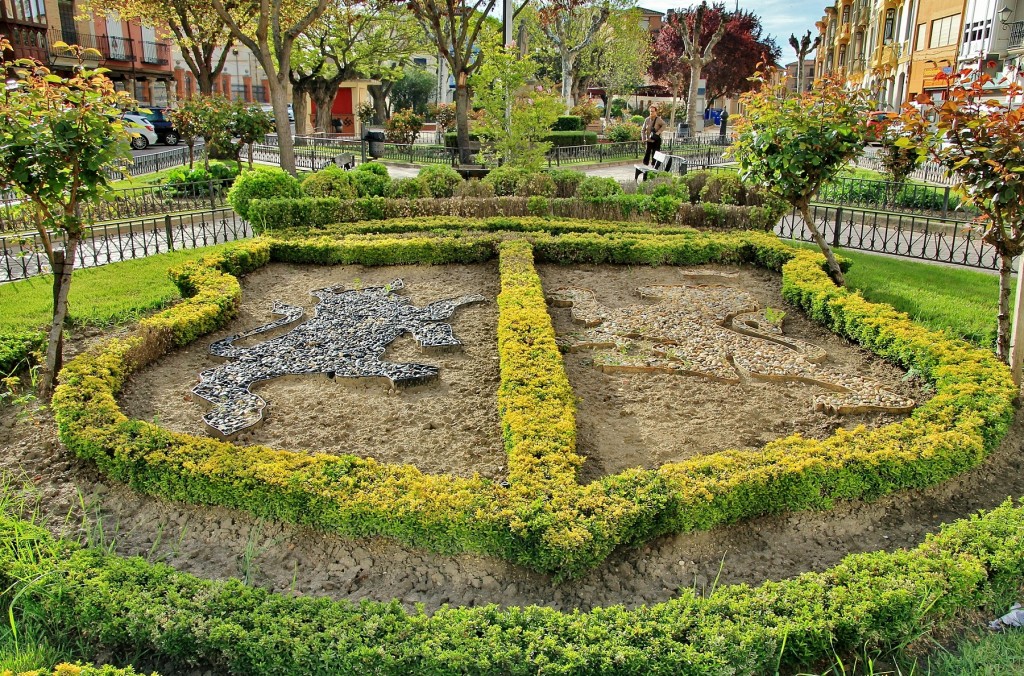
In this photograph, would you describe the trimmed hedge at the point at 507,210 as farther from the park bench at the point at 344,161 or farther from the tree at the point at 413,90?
the tree at the point at 413,90

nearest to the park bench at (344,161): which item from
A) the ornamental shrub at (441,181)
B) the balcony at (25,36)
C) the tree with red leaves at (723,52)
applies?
the ornamental shrub at (441,181)

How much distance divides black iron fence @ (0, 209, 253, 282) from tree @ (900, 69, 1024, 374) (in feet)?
30.3

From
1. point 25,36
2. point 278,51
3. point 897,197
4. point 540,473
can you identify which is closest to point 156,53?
point 25,36

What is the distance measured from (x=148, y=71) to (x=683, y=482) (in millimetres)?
41784

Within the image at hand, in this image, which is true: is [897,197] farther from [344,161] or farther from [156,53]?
[156,53]

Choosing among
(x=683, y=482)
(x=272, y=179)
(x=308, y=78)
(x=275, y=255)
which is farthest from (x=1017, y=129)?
(x=308, y=78)

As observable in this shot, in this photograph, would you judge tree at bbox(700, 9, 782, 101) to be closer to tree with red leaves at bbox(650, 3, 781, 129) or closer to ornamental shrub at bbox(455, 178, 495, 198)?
tree with red leaves at bbox(650, 3, 781, 129)

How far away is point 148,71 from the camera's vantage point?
38.7m

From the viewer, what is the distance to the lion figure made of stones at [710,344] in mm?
6453

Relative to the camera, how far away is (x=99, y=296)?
8.81 meters

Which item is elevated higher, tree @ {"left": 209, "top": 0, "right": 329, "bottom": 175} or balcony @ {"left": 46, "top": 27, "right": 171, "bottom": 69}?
balcony @ {"left": 46, "top": 27, "right": 171, "bottom": 69}

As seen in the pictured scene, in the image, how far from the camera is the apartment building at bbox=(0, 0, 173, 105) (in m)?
31.2

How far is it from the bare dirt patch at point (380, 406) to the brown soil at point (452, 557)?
0.93m

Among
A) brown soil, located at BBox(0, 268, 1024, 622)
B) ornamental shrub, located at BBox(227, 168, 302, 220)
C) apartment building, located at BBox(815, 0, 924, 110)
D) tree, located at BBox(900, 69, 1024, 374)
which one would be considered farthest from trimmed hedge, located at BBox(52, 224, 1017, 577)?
apartment building, located at BBox(815, 0, 924, 110)
